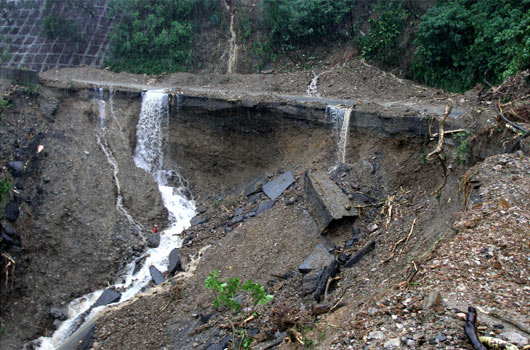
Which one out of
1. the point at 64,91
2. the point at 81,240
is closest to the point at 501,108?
the point at 81,240

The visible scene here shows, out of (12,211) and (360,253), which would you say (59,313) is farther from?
(360,253)

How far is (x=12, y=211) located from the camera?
9.77 m

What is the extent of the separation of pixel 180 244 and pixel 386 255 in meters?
5.75

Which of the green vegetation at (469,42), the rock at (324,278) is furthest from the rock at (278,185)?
the green vegetation at (469,42)

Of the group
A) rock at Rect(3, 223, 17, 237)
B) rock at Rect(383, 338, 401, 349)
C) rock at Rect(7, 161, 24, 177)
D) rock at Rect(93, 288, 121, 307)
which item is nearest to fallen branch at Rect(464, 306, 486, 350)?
rock at Rect(383, 338, 401, 349)

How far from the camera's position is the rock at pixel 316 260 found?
8.00 metres

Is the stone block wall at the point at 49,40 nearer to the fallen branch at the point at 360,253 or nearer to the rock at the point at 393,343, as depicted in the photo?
the fallen branch at the point at 360,253

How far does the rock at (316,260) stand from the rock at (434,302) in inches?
132

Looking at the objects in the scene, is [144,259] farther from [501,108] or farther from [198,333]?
[501,108]

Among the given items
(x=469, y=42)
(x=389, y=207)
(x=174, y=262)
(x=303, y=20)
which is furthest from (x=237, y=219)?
(x=303, y=20)

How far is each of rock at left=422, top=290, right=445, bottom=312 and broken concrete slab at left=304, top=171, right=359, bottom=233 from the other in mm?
4009

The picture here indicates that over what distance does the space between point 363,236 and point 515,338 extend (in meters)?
4.73

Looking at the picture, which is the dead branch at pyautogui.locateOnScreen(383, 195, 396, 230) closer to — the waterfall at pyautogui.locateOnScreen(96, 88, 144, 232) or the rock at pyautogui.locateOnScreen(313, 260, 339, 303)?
the rock at pyautogui.locateOnScreen(313, 260, 339, 303)

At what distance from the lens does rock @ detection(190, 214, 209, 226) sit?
462 inches
